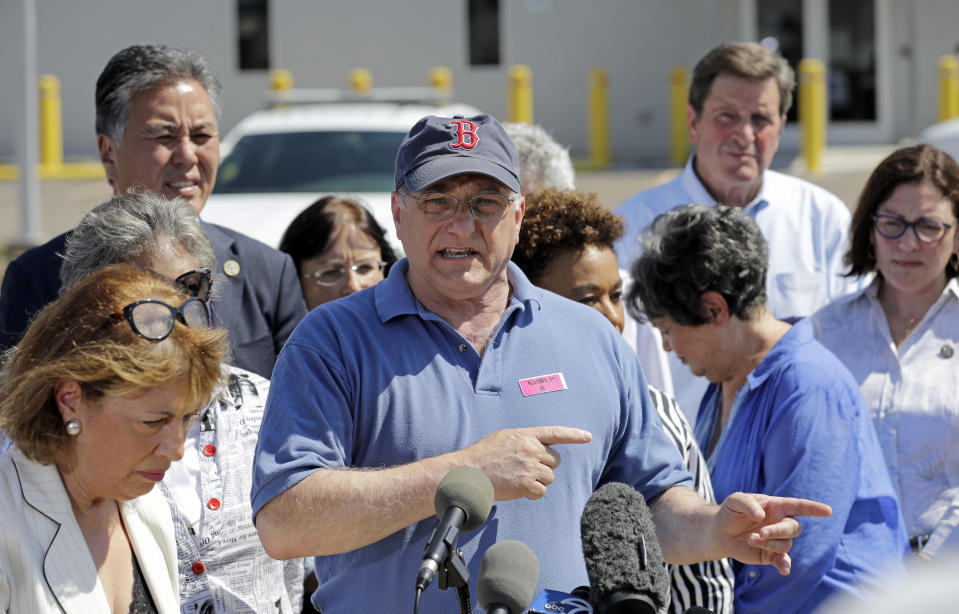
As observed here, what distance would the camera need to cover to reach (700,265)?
3.89 metres

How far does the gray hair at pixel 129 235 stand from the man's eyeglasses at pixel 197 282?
101 millimetres

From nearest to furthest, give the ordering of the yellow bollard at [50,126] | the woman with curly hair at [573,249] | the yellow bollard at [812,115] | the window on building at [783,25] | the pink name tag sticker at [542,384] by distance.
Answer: the pink name tag sticker at [542,384], the woman with curly hair at [573,249], the yellow bollard at [812,115], the yellow bollard at [50,126], the window on building at [783,25]

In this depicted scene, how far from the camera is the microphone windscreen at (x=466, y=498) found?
2.29 m

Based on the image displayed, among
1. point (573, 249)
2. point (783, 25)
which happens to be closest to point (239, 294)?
point (573, 249)

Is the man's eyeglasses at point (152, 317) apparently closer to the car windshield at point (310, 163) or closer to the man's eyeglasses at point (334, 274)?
the man's eyeglasses at point (334, 274)

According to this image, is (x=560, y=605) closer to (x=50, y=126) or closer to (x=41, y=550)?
(x=41, y=550)

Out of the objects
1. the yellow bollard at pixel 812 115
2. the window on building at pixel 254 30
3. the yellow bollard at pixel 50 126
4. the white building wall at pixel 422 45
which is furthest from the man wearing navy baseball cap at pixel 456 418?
the window on building at pixel 254 30

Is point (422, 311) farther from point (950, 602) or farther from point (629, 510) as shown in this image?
point (950, 602)

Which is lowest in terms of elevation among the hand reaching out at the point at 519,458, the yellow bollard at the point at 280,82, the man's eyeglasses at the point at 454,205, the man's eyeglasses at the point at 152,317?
the hand reaching out at the point at 519,458

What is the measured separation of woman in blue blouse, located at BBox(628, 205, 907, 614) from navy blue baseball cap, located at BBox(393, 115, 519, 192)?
1.03m

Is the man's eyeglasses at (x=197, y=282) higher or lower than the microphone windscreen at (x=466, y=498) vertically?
higher

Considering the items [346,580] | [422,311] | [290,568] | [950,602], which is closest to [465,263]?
[422,311]

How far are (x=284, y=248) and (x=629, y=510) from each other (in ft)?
10.0

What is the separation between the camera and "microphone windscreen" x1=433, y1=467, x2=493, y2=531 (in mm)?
2295
